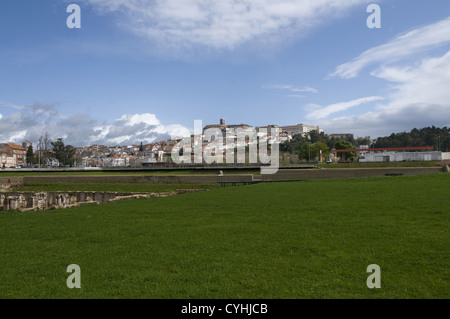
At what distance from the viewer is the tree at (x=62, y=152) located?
94.2 metres

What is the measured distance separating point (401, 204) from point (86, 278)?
9161 mm

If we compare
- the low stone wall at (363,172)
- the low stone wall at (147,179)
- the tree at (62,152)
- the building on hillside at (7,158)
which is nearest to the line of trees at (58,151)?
the tree at (62,152)

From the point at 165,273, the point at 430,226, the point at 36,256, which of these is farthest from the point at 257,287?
the point at 430,226

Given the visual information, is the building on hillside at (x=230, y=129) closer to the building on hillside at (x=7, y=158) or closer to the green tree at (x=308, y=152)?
the green tree at (x=308, y=152)

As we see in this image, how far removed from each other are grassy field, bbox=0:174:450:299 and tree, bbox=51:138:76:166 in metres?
92.6

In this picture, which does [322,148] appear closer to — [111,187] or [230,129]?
[111,187]

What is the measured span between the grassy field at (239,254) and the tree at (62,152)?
9263cm

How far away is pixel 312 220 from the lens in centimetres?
855

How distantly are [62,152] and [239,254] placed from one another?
99056 millimetres

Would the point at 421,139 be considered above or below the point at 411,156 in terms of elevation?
above

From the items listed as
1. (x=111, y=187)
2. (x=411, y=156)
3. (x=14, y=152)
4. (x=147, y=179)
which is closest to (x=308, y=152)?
(x=411, y=156)

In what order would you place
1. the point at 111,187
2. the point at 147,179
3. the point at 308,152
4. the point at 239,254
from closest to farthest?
the point at 239,254 < the point at 111,187 < the point at 147,179 < the point at 308,152

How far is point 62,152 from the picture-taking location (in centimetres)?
9444
